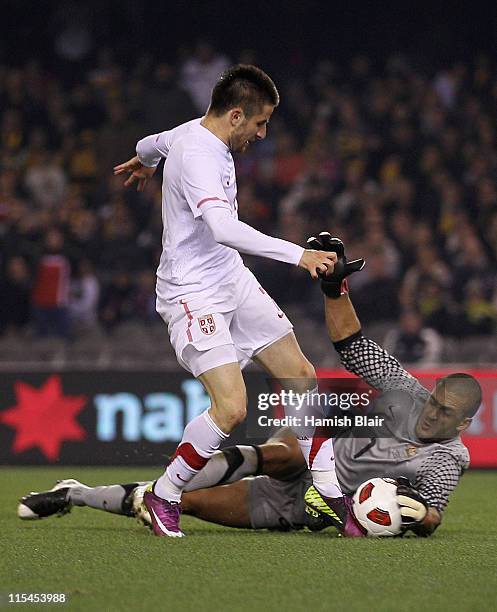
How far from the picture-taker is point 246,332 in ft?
20.0

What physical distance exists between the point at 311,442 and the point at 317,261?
1029 mm

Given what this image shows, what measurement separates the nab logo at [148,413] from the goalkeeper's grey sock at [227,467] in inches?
164

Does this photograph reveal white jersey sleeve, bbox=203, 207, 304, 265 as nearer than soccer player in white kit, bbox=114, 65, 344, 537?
Yes

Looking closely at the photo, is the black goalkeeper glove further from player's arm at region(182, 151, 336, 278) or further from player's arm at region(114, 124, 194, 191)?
player's arm at region(114, 124, 194, 191)

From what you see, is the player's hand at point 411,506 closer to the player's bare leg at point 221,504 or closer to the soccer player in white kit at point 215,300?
the soccer player in white kit at point 215,300

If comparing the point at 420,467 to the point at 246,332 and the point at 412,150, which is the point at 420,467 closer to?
the point at 246,332

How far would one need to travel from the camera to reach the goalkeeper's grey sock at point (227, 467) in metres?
6.08

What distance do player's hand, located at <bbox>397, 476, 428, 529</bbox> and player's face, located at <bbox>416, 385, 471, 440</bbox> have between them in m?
0.36

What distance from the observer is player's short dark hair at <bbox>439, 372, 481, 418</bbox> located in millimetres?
6031

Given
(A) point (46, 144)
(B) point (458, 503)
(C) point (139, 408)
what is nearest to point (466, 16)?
(A) point (46, 144)

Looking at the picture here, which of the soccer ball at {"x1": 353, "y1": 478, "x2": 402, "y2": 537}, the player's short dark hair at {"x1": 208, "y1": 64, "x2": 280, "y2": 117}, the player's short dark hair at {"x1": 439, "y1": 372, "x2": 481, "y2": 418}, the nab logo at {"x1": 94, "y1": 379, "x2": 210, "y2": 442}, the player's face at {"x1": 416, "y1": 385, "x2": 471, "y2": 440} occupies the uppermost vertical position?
the player's short dark hair at {"x1": 208, "y1": 64, "x2": 280, "y2": 117}

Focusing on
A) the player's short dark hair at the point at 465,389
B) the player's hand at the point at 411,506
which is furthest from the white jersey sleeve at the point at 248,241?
the player's hand at the point at 411,506

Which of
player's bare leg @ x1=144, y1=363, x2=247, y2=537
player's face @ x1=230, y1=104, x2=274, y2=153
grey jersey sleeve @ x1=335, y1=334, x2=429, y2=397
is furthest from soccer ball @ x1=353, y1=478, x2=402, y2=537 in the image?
player's face @ x1=230, y1=104, x2=274, y2=153

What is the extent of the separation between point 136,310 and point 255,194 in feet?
6.78
